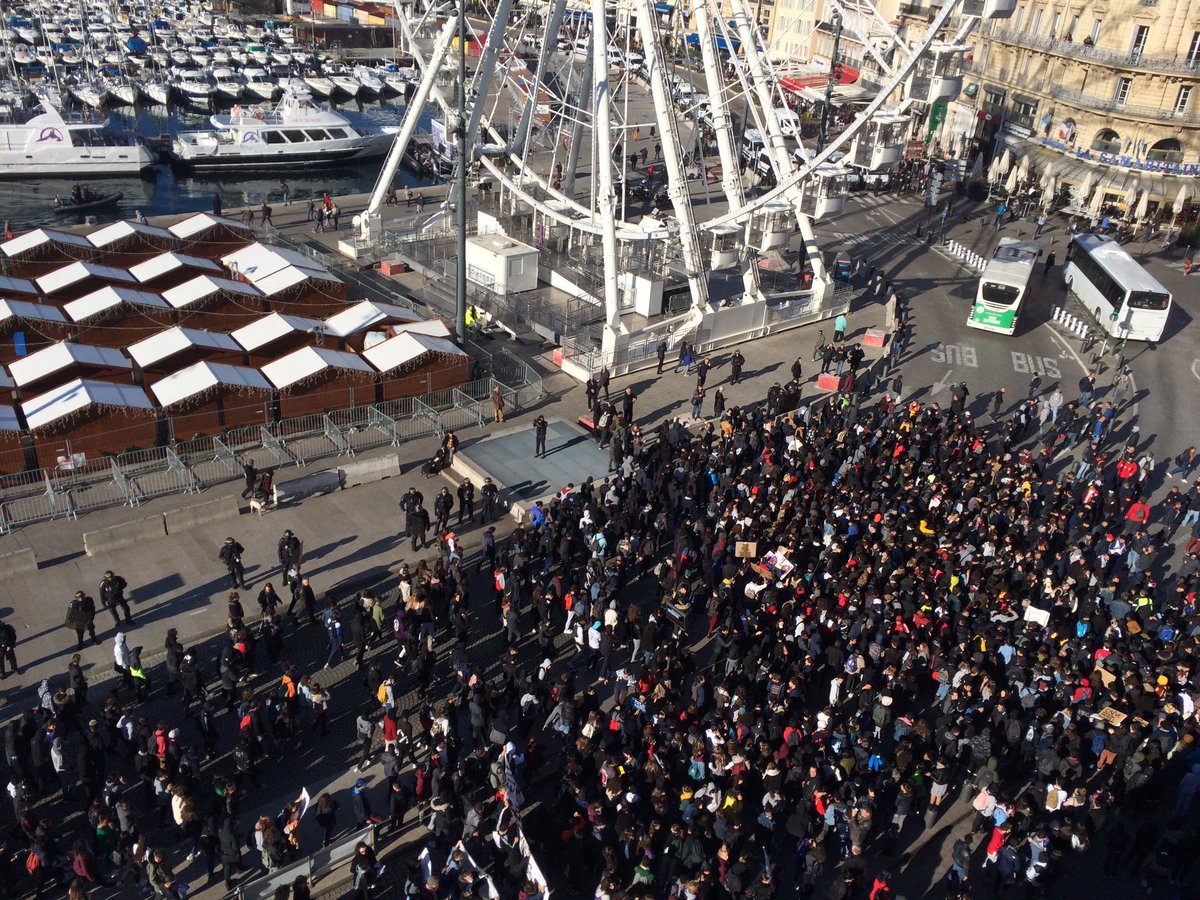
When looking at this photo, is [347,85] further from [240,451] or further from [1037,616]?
[1037,616]

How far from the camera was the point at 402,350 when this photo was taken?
25484mm

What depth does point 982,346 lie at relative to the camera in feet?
A: 108

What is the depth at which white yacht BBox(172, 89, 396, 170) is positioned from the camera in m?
54.0

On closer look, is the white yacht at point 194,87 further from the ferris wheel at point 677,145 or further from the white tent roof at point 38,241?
the white tent roof at point 38,241

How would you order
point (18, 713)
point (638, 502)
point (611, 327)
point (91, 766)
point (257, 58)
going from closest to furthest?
1. point (91, 766)
2. point (18, 713)
3. point (638, 502)
4. point (611, 327)
5. point (257, 58)

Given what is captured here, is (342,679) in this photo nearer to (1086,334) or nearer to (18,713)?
(18,713)

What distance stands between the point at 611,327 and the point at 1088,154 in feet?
108

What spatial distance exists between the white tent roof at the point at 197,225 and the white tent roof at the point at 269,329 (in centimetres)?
861

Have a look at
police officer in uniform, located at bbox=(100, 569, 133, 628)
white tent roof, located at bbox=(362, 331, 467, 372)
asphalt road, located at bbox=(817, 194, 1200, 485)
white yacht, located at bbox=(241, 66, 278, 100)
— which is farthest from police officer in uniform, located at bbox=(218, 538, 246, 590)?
white yacht, located at bbox=(241, 66, 278, 100)

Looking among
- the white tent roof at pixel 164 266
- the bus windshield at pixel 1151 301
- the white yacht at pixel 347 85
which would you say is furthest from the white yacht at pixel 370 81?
the bus windshield at pixel 1151 301

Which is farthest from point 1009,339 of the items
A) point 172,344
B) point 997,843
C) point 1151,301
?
point 172,344

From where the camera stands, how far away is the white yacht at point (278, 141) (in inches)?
2126

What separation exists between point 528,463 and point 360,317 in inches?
293

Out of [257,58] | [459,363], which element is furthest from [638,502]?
[257,58]
